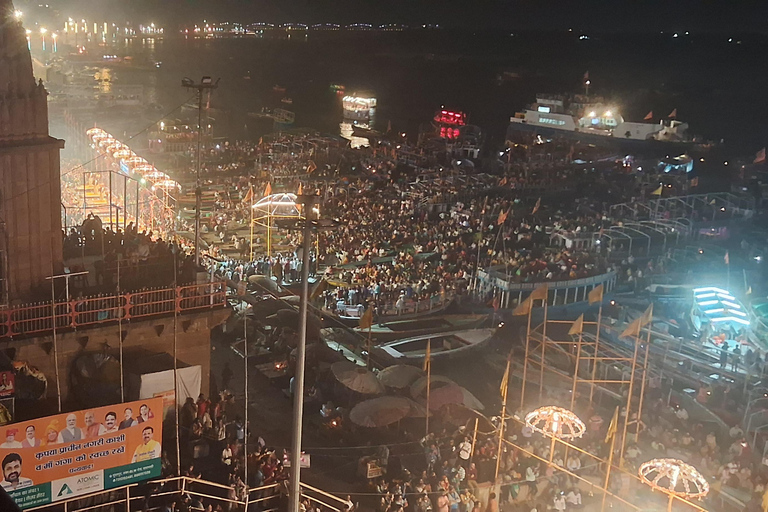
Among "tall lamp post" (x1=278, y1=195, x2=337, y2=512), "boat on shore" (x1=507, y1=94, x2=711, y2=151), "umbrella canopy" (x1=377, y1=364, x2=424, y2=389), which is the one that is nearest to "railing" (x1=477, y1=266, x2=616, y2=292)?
"umbrella canopy" (x1=377, y1=364, x2=424, y2=389)

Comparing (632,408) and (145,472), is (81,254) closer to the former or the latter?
(145,472)

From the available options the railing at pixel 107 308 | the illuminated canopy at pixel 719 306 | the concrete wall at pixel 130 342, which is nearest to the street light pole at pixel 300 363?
the railing at pixel 107 308

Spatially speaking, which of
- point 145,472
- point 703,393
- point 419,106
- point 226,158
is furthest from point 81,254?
point 419,106

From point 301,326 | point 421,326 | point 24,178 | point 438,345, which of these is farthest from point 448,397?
point 24,178

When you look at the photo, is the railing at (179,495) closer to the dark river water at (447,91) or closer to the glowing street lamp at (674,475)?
the glowing street lamp at (674,475)

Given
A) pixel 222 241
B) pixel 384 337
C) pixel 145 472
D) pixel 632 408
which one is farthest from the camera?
pixel 222 241

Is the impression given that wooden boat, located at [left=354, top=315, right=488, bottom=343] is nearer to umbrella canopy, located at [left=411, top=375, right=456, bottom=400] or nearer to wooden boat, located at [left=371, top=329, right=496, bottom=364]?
wooden boat, located at [left=371, top=329, right=496, bottom=364]

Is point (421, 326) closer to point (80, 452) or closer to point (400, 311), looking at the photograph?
point (400, 311)
